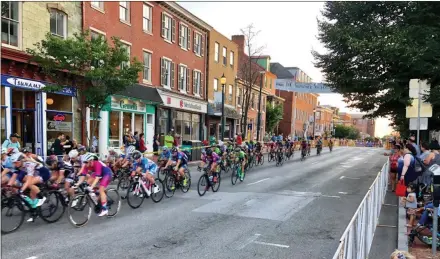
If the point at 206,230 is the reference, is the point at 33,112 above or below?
above

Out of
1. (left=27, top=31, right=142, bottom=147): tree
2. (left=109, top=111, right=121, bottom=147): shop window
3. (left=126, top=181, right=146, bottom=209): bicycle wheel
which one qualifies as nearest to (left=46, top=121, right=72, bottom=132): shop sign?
(left=27, top=31, right=142, bottom=147): tree

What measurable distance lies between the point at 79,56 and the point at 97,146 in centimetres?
791

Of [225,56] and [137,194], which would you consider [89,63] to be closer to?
[137,194]

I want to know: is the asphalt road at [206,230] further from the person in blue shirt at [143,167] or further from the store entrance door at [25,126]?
the store entrance door at [25,126]

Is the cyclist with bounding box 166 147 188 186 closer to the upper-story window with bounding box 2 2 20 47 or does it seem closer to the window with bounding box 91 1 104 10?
the upper-story window with bounding box 2 2 20 47

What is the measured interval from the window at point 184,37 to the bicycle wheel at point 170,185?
18214mm

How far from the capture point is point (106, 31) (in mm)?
20000

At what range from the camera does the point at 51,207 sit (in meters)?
8.21

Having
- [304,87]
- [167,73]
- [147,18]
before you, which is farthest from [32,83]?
[304,87]

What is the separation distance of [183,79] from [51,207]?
20998 mm

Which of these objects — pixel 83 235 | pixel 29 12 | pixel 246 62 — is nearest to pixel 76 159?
pixel 83 235

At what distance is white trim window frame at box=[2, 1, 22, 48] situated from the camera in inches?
571

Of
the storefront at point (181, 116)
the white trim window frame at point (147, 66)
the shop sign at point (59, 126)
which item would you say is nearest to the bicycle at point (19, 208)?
the shop sign at point (59, 126)

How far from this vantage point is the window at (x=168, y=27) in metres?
25.5
